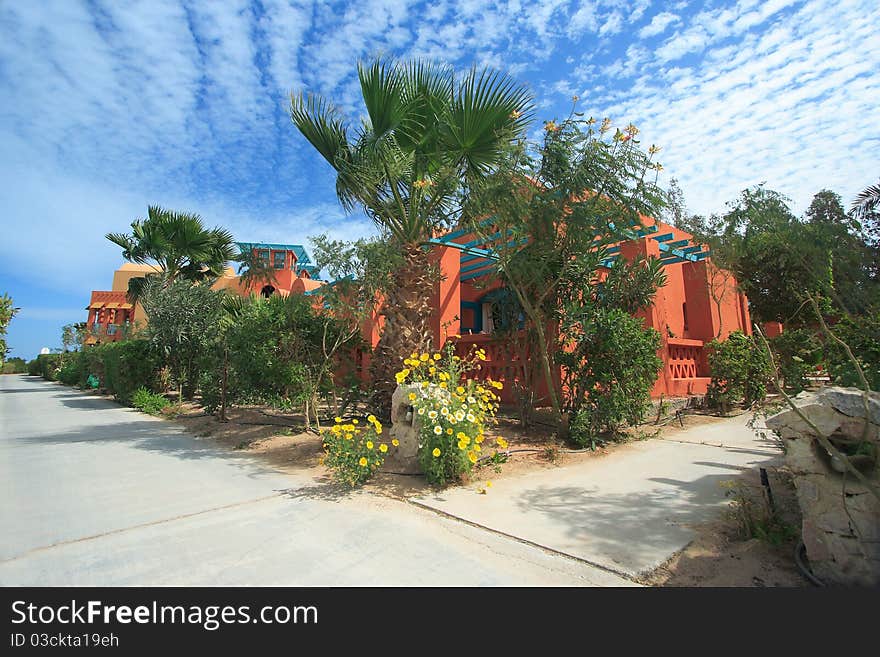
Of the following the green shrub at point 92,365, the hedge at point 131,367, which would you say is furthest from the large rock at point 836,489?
the green shrub at point 92,365

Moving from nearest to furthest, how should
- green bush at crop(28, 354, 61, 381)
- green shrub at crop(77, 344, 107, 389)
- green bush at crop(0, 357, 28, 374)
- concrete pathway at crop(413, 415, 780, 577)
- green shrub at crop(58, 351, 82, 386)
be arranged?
concrete pathway at crop(413, 415, 780, 577), green shrub at crop(77, 344, 107, 389), green shrub at crop(58, 351, 82, 386), green bush at crop(28, 354, 61, 381), green bush at crop(0, 357, 28, 374)

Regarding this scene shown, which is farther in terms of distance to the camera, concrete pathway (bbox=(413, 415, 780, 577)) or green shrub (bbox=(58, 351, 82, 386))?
green shrub (bbox=(58, 351, 82, 386))

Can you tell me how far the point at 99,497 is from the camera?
14.8 ft

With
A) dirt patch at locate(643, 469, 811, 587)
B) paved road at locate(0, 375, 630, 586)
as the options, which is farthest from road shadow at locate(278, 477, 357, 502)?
dirt patch at locate(643, 469, 811, 587)

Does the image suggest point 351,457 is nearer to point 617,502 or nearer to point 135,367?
point 617,502

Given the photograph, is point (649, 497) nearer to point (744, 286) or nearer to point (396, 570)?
point (396, 570)

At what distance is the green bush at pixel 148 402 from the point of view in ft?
41.3

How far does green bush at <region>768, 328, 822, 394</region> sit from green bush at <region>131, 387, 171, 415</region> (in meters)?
14.1

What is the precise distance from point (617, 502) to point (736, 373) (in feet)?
21.6

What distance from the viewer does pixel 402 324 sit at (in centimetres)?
681

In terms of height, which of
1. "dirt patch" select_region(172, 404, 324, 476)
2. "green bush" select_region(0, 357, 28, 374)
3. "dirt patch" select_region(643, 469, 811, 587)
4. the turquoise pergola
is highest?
the turquoise pergola

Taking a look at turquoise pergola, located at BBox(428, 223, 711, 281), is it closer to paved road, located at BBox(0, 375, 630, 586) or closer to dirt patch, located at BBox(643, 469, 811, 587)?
paved road, located at BBox(0, 375, 630, 586)

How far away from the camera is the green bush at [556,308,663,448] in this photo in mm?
6133

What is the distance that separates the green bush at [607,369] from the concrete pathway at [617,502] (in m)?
0.56
